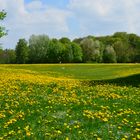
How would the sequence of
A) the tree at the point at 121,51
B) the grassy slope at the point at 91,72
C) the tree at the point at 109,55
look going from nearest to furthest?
the grassy slope at the point at 91,72 < the tree at the point at 109,55 < the tree at the point at 121,51

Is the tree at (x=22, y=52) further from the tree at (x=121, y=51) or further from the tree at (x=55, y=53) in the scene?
the tree at (x=121, y=51)

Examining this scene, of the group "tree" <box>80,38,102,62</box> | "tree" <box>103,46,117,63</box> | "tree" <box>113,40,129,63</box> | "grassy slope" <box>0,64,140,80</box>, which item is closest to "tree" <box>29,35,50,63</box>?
"tree" <box>80,38,102,62</box>

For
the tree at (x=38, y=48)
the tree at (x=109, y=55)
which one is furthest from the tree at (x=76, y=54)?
the tree at (x=109, y=55)

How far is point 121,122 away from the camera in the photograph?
1532 cm

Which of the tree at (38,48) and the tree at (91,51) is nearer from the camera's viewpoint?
the tree at (38,48)

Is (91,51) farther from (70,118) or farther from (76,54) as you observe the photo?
(70,118)

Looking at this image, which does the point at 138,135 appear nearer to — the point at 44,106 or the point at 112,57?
the point at 44,106

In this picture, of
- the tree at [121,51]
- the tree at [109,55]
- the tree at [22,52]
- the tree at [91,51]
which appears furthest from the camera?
the tree at [91,51]

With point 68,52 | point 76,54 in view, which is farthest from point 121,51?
point 68,52

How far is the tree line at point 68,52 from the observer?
141 m

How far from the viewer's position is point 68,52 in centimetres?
14288

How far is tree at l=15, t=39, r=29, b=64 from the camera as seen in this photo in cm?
14012

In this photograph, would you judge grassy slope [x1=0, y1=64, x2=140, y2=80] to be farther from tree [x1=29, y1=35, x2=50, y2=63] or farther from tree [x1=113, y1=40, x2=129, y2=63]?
tree [x1=113, y1=40, x2=129, y2=63]

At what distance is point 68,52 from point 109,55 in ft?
54.6
